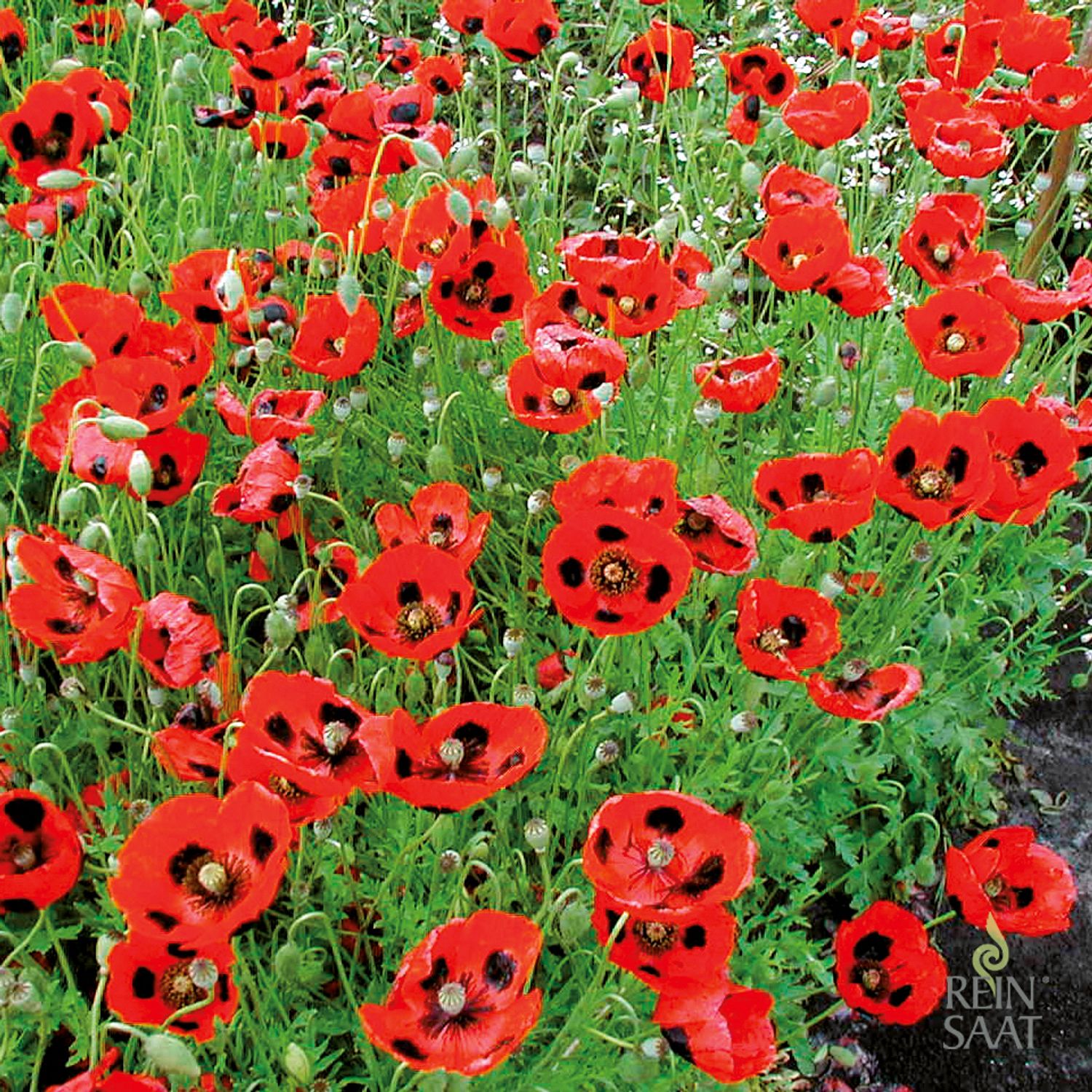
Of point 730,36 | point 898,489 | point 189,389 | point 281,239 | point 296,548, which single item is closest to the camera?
point 898,489

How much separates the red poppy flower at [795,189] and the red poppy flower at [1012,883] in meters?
1.36

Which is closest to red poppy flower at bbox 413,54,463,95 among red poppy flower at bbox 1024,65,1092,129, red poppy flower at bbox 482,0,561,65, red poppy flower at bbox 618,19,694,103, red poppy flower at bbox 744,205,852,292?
red poppy flower at bbox 482,0,561,65

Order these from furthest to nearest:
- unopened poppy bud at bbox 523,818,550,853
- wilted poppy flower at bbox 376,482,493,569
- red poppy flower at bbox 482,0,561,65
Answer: red poppy flower at bbox 482,0,561,65, wilted poppy flower at bbox 376,482,493,569, unopened poppy bud at bbox 523,818,550,853

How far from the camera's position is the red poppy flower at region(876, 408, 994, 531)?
2.03 meters

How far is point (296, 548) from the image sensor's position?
2.90m

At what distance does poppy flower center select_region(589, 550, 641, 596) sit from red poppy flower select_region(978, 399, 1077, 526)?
0.65 meters

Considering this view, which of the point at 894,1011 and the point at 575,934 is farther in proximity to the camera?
the point at 894,1011

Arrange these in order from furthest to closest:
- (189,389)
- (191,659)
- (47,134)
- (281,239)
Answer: (281,239), (47,134), (189,389), (191,659)

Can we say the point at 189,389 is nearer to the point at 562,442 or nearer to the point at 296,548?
the point at 296,548

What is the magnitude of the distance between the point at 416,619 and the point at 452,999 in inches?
24.2

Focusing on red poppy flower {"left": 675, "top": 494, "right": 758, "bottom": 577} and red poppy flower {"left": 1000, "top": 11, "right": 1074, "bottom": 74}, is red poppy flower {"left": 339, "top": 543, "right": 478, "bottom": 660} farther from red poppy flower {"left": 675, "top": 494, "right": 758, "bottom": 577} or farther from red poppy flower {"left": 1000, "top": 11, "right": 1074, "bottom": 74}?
red poppy flower {"left": 1000, "top": 11, "right": 1074, "bottom": 74}

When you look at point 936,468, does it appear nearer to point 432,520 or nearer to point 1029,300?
point 1029,300

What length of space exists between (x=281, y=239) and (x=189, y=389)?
1.28m

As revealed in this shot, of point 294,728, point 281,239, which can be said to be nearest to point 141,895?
point 294,728
